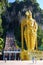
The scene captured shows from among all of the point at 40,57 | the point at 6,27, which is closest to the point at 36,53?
the point at 40,57

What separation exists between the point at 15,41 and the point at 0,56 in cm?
634

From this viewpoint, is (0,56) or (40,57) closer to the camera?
(40,57)

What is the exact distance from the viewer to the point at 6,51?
2812 cm

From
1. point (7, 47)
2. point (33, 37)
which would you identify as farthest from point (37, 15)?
point (33, 37)

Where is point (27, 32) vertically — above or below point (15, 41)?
above

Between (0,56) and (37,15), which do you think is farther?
(37,15)

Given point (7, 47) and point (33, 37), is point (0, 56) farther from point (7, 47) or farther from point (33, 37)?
point (33, 37)

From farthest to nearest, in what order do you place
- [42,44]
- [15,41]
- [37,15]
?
1. [37,15]
2. [42,44]
3. [15,41]

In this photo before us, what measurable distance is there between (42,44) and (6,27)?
19.2 feet

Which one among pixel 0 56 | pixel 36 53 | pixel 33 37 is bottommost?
pixel 0 56

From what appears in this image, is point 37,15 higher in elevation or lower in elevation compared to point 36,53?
higher

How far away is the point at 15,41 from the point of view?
33.4m

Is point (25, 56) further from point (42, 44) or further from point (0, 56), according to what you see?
point (42, 44)

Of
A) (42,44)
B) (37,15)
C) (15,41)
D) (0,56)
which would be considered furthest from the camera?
(37,15)
